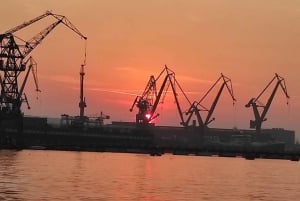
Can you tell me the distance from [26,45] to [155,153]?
52.0 meters

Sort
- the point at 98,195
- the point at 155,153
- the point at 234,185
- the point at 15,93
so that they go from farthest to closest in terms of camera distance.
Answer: the point at 155,153 < the point at 15,93 < the point at 234,185 < the point at 98,195

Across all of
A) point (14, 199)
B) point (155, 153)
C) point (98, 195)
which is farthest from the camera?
point (155, 153)

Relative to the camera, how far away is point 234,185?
77.9 m

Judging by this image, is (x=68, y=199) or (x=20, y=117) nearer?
(x=68, y=199)

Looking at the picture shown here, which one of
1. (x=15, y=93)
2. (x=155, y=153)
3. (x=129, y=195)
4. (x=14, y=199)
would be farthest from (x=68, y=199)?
(x=155, y=153)

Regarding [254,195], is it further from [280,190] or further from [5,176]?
[5,176]

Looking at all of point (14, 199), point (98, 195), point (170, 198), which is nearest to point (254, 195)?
point (170, 198)

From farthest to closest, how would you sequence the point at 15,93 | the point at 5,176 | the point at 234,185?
the point at 15,93 → the point at 234,185 → the point at 5,176

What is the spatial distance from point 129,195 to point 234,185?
23360 millimetres

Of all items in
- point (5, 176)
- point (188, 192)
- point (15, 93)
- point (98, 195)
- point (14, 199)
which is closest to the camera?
point (14, 199)

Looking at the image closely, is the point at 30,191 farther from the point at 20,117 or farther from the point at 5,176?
the point at 20,117

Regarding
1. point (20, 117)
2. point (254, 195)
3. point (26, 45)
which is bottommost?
point (254, 195)

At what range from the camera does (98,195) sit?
183 ft

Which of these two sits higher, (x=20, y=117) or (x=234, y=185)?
(x=20, y=117)
